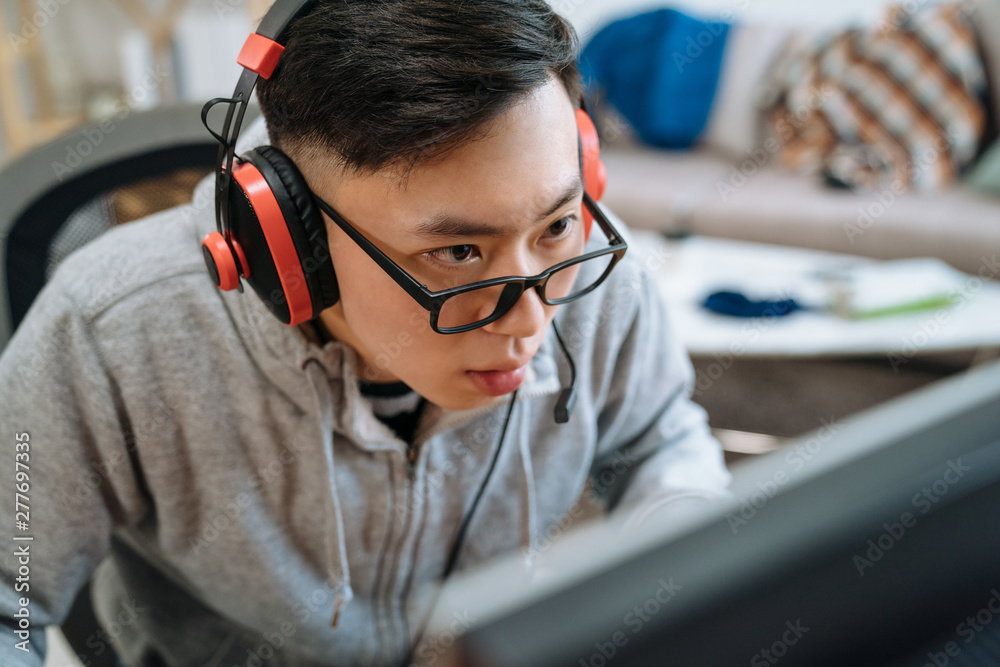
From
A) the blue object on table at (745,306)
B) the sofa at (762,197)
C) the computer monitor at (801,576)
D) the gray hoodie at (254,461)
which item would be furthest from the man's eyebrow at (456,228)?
the sofa at (762,197)

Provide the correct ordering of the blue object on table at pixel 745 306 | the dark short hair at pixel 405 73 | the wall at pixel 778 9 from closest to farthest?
1. the dark short hair at pixel 405 73
2. the blue object on table at pixel 745 306
3. the wall at pixel 778 9

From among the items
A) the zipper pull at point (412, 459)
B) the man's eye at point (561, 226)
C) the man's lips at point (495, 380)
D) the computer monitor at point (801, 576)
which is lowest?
the zipper pull at point (412, 459)

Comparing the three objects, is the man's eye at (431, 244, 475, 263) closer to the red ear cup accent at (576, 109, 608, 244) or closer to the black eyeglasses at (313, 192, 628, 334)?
the black eyeglasses at (313, 192, 628, 334)

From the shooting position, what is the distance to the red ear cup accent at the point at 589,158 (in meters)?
0.72

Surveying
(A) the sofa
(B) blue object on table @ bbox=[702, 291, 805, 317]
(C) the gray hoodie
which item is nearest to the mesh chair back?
(C) the gray hoodie

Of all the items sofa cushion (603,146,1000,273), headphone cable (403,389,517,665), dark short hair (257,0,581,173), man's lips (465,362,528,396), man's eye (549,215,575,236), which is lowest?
sofa cushion (603,146,1000,273)

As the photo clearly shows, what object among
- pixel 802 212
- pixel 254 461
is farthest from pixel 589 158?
pixel 802 212

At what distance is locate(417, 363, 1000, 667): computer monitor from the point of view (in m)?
0.22

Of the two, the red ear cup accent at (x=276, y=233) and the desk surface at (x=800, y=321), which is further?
the desk surface at (x=800, y=321)

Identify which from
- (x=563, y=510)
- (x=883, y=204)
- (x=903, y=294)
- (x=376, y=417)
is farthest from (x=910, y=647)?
(x=883, y=204)

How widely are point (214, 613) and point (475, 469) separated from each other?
369mm

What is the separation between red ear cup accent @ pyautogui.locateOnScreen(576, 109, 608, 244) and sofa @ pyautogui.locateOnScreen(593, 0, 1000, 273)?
6.51 feet

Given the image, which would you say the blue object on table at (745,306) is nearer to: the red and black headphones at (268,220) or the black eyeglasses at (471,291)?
the black eyeglasses at (471,291)

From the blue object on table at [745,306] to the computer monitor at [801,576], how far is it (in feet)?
4.73
